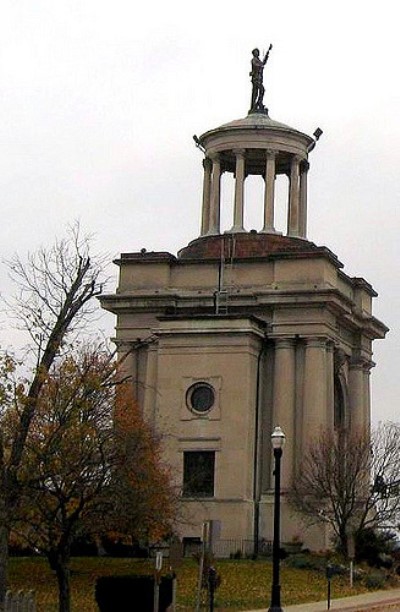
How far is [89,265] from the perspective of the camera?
3081 cm

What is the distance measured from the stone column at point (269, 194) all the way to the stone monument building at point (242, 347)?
0.17 feet

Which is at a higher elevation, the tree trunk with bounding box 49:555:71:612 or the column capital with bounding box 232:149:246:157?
the column capital with bounding box 232:149:246:157

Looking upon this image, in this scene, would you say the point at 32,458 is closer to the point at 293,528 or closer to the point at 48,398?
the point at 48,398

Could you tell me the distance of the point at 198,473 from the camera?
196ft

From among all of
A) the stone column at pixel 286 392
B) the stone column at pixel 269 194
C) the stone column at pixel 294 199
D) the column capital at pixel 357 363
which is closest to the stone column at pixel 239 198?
the stone column at pixel 269 194

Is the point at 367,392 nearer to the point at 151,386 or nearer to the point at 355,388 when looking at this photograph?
the point at 355,388

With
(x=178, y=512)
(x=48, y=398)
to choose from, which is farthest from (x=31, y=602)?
(x=178, y=512)

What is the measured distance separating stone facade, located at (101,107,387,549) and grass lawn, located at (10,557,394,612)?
5.92 metres

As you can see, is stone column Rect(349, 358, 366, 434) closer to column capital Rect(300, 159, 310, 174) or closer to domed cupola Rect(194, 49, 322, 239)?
domed cupola Rect(194, 49, 322, 239)

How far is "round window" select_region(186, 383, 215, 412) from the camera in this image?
198 feet

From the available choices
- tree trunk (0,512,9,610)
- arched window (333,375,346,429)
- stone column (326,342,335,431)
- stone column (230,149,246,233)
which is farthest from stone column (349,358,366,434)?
tree trunk (0,512,9,610)

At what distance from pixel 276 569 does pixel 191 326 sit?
28750 mm

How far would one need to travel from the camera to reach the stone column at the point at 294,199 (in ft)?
228

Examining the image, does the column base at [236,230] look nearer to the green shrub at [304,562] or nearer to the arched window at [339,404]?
the arched window at [339,404]
